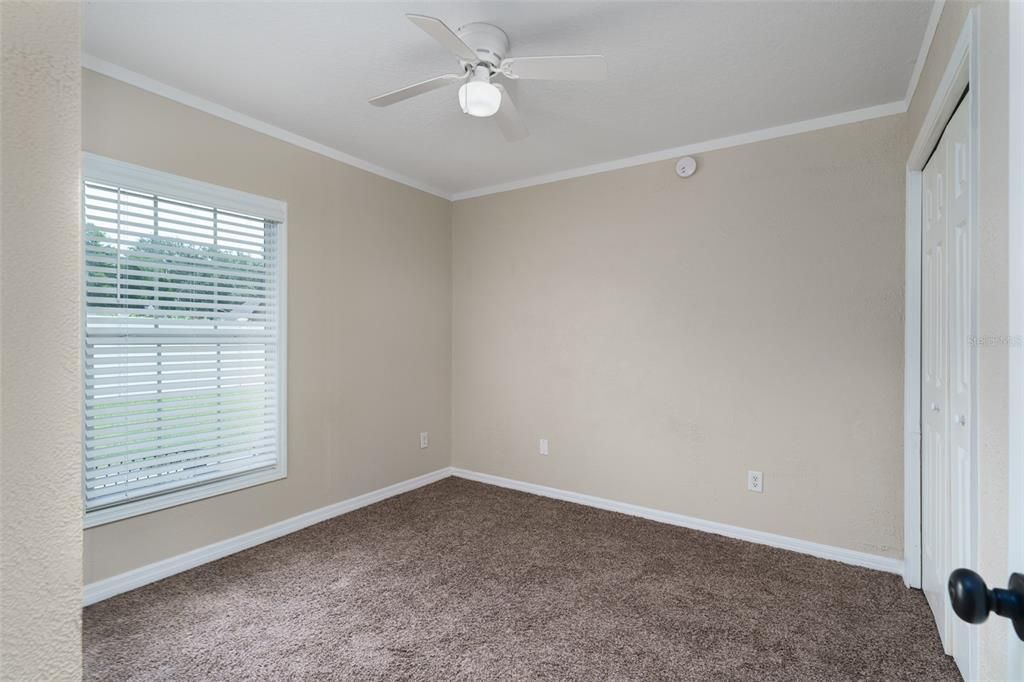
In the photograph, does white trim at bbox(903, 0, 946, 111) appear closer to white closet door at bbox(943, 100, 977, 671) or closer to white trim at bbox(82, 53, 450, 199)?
white closet door at bbox(943, 100, 977, 671)

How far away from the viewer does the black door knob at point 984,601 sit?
1.87 ft

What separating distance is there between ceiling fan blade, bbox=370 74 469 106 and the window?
124 centimetres

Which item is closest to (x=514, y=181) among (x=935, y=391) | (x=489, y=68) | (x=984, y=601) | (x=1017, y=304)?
(x=489, y=68)

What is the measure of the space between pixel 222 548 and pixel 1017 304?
3.38 metres

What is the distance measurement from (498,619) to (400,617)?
44cm

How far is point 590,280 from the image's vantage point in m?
3.73

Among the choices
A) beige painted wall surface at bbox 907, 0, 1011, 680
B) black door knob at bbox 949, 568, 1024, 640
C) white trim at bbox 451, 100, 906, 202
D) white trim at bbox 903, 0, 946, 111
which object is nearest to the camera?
black door knob at bbox 949, 568, 1024, 640

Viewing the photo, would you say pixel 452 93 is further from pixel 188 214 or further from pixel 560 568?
pixel 560 568

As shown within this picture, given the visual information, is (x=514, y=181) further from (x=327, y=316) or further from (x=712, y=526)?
(x=712, y=526)

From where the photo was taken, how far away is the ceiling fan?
1895 millimetres

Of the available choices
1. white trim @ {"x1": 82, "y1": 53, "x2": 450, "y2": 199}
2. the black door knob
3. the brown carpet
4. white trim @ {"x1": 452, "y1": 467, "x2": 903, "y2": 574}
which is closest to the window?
white trim @ {"x1": 82, "y1": 53, "x2": 450, "y2": 199}

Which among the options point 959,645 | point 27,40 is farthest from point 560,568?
point 27,40

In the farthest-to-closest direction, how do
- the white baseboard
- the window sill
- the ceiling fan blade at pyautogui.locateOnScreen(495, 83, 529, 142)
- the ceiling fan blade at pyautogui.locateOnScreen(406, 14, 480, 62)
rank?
1. the white baseboard
2. the window sill
3. the ceiling fan blade at pyautogui.locateOnScreen(495, 83, 529, 142)
4. the ceiling fan blade at pyautogui.locateOnScreen(406, 14, 480, 62)

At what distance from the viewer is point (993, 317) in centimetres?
105
